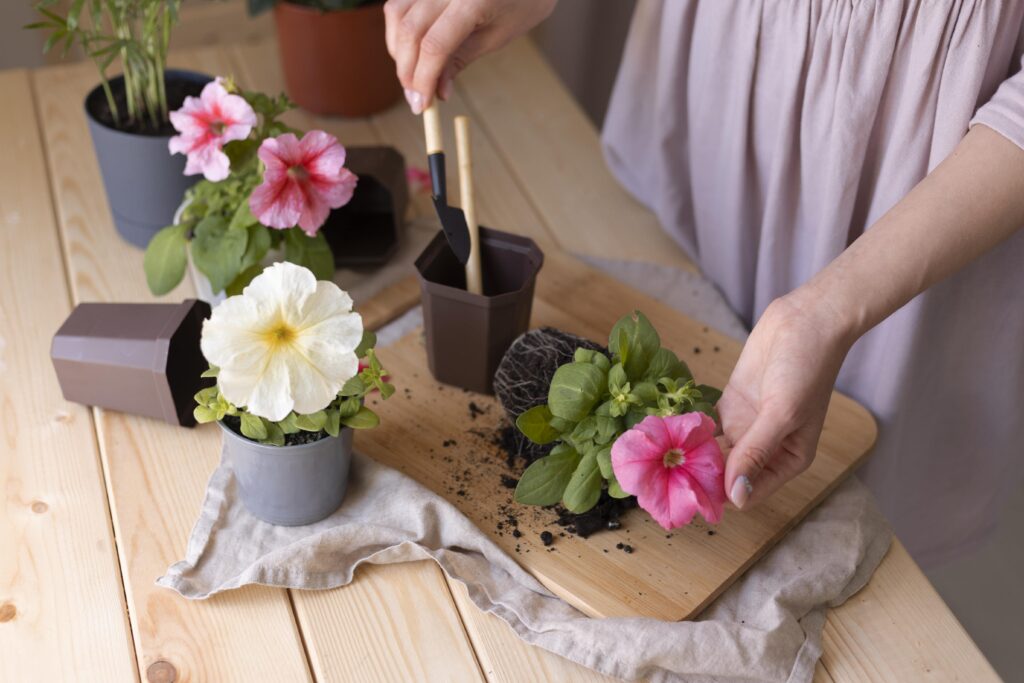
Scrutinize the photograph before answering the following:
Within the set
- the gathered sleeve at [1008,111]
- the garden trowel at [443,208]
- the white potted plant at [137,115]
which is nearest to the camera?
the gathered sleeve at [1008,111]

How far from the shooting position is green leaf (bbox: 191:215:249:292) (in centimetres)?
100

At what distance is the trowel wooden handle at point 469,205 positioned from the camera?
98cm

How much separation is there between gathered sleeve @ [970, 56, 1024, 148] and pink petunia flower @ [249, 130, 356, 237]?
1.89 ft

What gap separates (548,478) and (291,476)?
0.21 meters

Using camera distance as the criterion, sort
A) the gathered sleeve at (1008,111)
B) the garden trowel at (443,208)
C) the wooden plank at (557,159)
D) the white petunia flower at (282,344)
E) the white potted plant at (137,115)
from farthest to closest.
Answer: the wooden plank at (557,159)
the white potted plant at (137,115)
the garden trowel at (443,208)
the gathered sleeve at (1008,111)
the white petunia flower at (282,344)

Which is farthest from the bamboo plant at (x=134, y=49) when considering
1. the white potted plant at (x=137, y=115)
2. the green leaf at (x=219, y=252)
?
the green leaf at (x=219, y=252)

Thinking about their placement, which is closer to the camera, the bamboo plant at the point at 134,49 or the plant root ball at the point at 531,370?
the plant root ball at the point at 531,370

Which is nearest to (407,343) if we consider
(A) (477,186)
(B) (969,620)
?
(A) (477,186)

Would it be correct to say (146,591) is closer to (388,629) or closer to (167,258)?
(388,629)

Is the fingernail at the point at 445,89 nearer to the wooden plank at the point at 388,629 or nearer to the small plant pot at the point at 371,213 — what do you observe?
the small plant pot at the point at 371,213

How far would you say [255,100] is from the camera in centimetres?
108

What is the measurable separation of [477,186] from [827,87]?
1.61 feet

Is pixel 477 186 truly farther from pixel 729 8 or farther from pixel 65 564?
pixel 65 564

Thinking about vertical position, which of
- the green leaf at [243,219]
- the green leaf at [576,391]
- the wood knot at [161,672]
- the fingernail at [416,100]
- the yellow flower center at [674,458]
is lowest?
the wood knot at [161,672]
